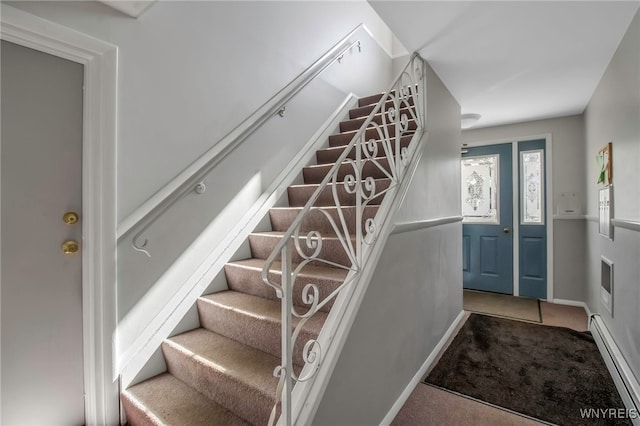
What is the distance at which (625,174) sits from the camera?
1986mm

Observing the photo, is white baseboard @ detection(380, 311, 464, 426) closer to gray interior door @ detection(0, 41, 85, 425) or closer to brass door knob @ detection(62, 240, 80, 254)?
gray interior door @ detection(0, 41, 85, 425)

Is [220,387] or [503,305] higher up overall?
[220,387]

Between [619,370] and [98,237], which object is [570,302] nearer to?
[619,370]

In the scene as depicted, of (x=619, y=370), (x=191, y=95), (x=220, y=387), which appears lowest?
(x=619, y=370)

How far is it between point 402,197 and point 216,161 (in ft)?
3.67

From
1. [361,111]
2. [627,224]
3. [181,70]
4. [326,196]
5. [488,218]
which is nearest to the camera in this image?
[181,70]

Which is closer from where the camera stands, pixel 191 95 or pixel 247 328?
pixel 247 328

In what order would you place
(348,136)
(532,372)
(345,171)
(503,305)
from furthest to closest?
(503,305) → (348,136) → (345,171) → (532,372)

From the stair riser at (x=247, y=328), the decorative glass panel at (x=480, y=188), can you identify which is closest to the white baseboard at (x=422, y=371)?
the stair riser at (x=247, y=328)

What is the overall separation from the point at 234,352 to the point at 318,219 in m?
0.95

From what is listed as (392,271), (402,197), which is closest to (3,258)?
(392,271)

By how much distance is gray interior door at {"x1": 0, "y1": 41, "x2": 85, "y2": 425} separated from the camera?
4.03 feet

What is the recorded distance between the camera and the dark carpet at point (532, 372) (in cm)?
185

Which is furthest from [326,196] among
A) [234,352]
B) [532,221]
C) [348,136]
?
[532,221]
